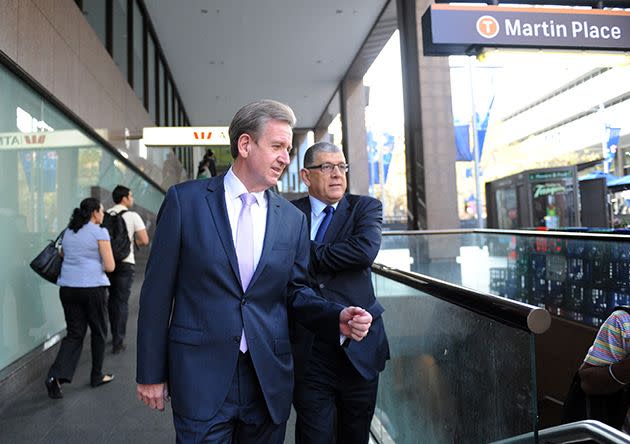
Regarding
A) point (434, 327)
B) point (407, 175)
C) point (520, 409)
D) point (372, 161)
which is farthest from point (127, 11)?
point (372, 161)

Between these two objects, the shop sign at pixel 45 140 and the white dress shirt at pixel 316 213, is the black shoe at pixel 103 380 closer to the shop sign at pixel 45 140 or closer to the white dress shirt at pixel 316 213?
the shop sign at pixel 45 140

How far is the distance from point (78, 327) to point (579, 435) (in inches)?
168

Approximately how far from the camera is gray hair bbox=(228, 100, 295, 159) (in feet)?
6.13

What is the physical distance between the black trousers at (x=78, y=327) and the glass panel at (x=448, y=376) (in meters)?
2.63

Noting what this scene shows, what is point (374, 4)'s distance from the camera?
11.2 meters

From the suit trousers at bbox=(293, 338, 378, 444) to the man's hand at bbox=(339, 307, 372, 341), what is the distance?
19.6 inches

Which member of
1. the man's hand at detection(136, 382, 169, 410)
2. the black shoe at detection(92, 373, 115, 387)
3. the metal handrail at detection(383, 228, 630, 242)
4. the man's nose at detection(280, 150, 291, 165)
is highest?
the man's nose at detection(280, 150, 291, 165)

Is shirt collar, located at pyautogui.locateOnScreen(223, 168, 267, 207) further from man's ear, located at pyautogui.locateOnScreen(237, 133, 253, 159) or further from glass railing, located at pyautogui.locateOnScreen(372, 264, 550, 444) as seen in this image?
glass railing, located at pyautogui.locateOnScreen(372, 264, 550, 444)

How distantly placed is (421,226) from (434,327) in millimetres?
6747

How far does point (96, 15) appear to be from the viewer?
813cm

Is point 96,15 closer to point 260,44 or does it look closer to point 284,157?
point 260,44

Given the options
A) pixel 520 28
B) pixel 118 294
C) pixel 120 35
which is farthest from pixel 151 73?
pixel 520 28

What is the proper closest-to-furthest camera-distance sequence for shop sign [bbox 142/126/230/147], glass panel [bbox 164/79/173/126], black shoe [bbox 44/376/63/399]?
black shoe [bbox 44/376/63/399], shop sign [bbox 142/126/230/147], glass panel [bbox 164/79/173/126]

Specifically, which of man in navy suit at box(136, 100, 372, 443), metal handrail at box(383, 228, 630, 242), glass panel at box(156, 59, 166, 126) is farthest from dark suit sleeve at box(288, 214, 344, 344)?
glass panel at box(156, 59, 166, 126)
